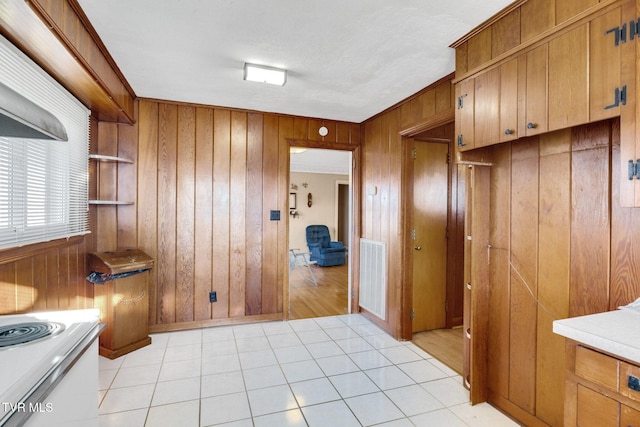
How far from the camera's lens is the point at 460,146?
208 centimetres

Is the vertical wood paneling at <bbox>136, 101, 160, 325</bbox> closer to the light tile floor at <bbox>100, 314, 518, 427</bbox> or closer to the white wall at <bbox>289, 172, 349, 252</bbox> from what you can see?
the light tile floor at <bbox>100, 314, 518, 427</bbox>

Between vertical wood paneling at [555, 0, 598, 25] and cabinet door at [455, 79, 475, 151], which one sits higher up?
vertical wood paneling at [555, 0, 598, 25]

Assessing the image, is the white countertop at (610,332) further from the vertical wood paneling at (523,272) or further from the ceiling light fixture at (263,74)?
the ceiling light fixture at (263,74)

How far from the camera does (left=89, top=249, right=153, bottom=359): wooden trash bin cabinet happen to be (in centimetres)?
273

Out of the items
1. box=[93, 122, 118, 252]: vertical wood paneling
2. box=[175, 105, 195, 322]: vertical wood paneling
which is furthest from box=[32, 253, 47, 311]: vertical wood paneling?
box=[175, 105, 195, 322]: vertical wood paneling

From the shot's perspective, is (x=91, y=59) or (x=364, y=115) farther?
(x=364, y=115)

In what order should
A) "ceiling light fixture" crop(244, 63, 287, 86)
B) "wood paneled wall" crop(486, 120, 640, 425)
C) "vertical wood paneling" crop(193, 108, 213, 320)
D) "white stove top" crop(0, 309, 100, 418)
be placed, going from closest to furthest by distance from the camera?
1. "white stove top" crop(0, 309, 100, 418)
2. "wood paneled wall" crop(486, 120, 640, 425)
3. "ceiling light fixture" crop(244, 63, 287, 86)
4. "vertical wood paneling" crop(193, 108, 213, 320)

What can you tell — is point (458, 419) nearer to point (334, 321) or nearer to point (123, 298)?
point (334, 321)

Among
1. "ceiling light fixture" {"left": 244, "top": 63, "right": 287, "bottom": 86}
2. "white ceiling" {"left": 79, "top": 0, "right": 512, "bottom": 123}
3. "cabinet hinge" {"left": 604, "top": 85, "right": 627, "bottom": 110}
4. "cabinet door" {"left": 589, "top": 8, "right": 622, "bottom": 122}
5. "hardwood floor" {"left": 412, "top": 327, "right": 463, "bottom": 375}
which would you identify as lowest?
"hardwood floor" {"left": 412, "top": 327, "right": 463, "bottom": 375}

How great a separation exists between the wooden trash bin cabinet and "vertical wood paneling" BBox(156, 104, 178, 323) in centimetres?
32

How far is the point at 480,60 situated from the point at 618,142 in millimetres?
871

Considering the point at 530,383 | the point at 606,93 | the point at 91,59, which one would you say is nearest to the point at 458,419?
the point at 530,383

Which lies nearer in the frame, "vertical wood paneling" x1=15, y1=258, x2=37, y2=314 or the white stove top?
the white stove top

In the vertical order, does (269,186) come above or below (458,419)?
above
